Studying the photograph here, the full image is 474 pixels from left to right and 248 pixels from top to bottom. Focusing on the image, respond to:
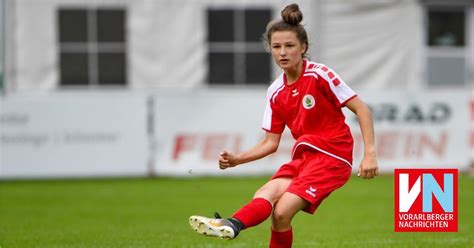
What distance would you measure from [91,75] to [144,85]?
44.2 inches

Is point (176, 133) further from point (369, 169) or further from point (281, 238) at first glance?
point (369, 169)

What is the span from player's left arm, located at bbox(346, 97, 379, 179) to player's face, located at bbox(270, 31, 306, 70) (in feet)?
1.53

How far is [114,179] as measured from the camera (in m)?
19.3

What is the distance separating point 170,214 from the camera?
13547mm

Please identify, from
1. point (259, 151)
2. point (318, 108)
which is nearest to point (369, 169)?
point (318, 108)

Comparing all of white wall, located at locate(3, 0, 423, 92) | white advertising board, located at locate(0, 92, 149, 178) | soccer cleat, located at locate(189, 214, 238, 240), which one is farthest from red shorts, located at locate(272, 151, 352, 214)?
white wall, located at locate(3, 0, 423, 92)

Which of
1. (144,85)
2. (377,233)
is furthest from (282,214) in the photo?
(144,85)

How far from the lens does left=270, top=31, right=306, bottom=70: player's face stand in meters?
7.16

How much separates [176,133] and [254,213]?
1228 cm

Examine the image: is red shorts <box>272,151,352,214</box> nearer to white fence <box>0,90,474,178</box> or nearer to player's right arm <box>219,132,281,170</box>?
player's right arm <box>219,132,281,170</box>

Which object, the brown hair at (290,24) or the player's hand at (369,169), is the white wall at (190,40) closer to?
the brown hair at (290,24)

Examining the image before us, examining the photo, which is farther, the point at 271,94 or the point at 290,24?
the point at 271,94

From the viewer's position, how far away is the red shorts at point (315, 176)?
23.3 feet

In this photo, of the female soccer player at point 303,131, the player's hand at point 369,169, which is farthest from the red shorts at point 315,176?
the player's hand at point 369,169
